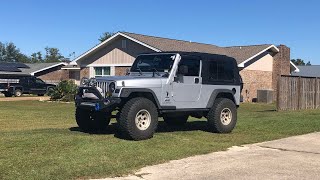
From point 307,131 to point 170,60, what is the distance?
15.9 feet

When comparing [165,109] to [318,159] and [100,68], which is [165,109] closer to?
[318,159]

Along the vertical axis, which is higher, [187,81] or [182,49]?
[182,49]

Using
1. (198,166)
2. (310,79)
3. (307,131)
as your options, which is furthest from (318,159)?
(310,79)

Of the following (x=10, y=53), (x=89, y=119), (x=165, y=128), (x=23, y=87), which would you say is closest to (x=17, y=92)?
(x=23, y=87)

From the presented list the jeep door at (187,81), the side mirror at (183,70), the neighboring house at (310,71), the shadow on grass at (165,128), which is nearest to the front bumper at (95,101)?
the shadow on grass at (165,128)

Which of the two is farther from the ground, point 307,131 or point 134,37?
point 134,37

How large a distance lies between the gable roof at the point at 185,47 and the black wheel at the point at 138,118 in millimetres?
19272

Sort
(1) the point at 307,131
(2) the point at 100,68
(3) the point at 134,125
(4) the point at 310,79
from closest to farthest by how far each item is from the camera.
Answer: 1. (3) the point at 134,125
2. (1) the point at 307,131
3. (4) the point at 310,79
4. (2) the point at 100,68

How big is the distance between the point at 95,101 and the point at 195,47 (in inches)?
959

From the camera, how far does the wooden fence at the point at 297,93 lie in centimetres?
2119

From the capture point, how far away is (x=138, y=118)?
381 inches

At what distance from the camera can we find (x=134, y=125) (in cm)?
955

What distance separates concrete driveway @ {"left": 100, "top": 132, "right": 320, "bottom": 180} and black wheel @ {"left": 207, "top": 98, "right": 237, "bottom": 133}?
1.52 metres

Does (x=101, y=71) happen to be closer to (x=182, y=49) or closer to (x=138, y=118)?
(x=182, y=49)
